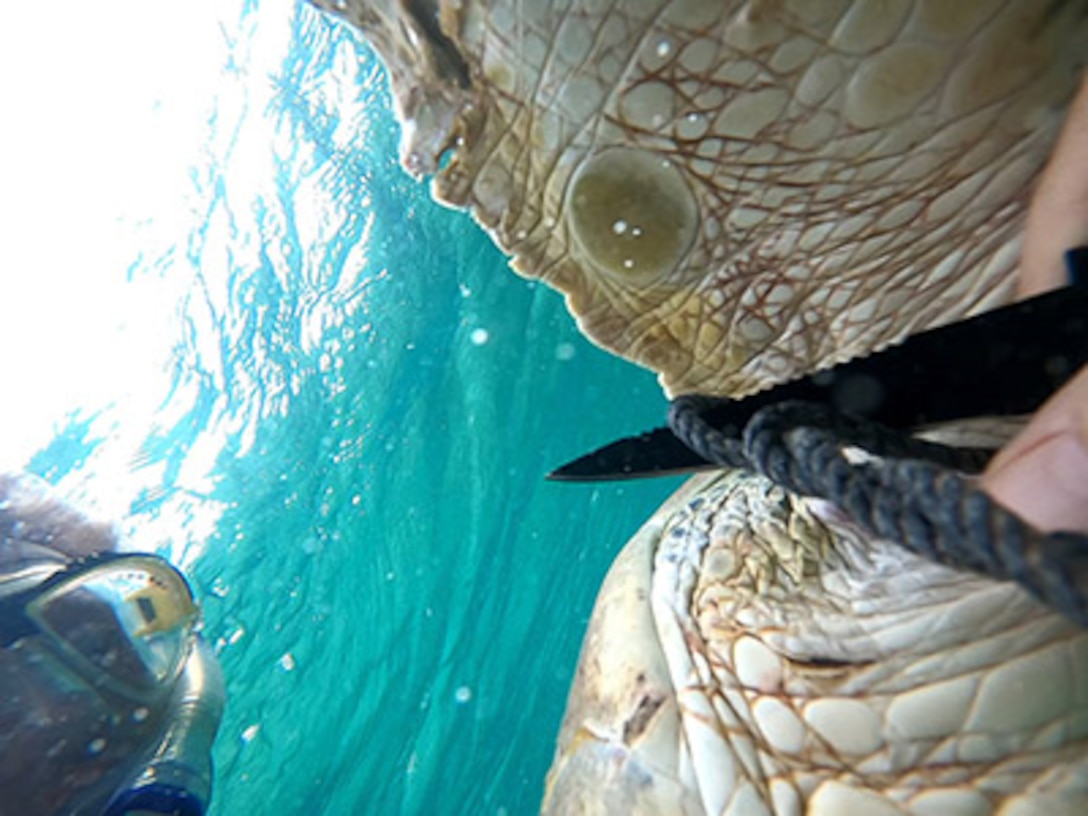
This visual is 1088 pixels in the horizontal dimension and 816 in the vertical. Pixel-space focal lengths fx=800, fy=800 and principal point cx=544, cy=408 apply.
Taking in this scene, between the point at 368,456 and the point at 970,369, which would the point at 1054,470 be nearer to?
the point at 970,369

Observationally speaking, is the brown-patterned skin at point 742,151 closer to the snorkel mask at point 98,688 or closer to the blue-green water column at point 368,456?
the snorkel mask at point 98,688

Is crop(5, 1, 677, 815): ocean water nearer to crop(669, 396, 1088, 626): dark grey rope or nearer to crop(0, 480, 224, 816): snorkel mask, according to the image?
crop(0, 480, 224, 816): snorkel mask

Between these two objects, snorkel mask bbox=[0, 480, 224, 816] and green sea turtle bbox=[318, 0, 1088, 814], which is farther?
snorkel mask bbox=[0, 480, 224, 816]

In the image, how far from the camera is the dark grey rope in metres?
0.74

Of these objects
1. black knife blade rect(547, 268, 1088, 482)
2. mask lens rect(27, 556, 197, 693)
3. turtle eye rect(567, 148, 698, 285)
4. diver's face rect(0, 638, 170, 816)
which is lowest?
diver's face rect(0, 638, 170, 816)

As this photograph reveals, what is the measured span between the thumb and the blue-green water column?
6585 millimetres

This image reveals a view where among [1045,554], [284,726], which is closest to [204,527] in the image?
[284,726]

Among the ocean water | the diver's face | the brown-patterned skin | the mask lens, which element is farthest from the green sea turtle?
the ocean water

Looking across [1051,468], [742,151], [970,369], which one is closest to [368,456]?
[742,151]

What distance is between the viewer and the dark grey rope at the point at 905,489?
0.74 m

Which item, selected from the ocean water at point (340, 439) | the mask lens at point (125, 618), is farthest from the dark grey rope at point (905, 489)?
the ocean water at point (340, 439)

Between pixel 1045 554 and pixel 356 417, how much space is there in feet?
27.4

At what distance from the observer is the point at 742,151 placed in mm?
1596

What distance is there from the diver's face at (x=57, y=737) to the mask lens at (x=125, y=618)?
106 mm
